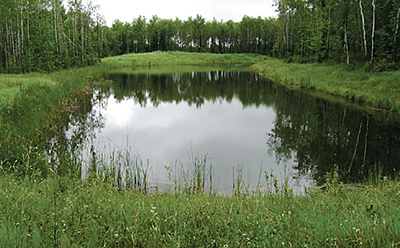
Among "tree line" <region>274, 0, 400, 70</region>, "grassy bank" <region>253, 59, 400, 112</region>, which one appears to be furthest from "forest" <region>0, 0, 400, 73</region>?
"grassy bank" <region>253, 59, 400, 112</region>

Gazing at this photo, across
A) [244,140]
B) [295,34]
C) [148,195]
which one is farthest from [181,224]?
[295,34]

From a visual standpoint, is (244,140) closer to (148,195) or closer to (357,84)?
(148,195)

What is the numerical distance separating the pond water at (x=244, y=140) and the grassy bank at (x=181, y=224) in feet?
7.48

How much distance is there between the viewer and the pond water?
8273mm

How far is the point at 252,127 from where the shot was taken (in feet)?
46.8

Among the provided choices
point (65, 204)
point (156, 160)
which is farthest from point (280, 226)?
point (156, 160)

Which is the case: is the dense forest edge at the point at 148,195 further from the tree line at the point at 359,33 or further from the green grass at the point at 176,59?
the green grass at the point at 176,59

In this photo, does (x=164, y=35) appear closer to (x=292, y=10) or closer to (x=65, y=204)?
(x=292, y=10)

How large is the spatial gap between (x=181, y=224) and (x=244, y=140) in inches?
326

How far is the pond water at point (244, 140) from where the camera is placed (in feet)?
27.1

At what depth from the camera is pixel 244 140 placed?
11883 millimetres

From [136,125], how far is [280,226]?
11.4 metres

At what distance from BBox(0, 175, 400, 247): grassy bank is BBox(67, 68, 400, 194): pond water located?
2279 millimetres

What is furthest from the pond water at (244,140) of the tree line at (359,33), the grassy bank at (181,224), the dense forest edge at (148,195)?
the tree line at (359,33)
